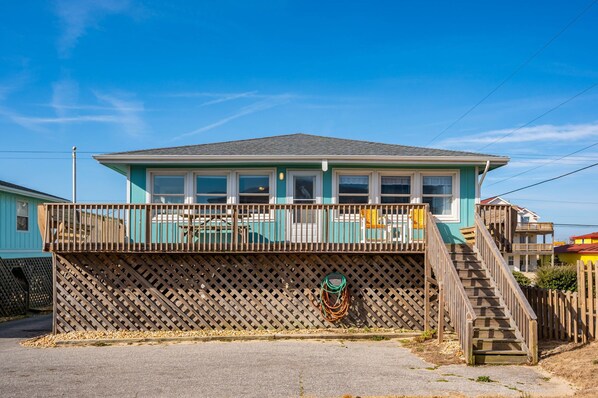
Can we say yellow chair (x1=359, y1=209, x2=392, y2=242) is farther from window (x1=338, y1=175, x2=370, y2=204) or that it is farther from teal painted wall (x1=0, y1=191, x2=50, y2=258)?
teal painted wall (x1=0, y1=191, x2=50, y2=258)

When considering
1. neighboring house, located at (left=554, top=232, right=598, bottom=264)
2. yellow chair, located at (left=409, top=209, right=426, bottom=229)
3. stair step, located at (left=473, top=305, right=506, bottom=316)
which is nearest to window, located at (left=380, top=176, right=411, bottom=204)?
yellow chair, located at (left=409, top=209, right=426, bottom=229)

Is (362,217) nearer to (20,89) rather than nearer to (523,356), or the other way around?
(523,356)

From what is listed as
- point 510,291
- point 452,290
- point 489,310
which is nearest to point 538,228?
point 489,310

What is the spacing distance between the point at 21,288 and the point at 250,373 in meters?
11.2

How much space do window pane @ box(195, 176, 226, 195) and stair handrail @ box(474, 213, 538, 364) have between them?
6435 mm

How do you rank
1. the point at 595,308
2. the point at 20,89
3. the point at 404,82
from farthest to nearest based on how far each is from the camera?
the point at 20,89, the point at 404,82, the point at 595,308

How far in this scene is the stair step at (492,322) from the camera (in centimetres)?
948

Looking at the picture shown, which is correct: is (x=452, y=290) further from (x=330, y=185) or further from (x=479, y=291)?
(x=330, y=185)

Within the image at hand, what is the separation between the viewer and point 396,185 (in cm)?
1403

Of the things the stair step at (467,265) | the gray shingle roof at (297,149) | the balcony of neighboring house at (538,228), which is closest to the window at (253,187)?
the gray shingle roof at (297,149)

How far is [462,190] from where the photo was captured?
45.3 feet

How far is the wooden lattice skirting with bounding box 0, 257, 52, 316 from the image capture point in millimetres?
15352

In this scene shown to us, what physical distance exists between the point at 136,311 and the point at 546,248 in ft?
138

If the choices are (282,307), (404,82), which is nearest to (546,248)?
(404,82)
